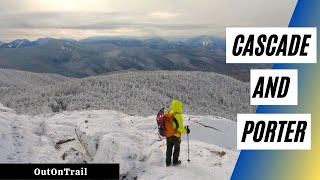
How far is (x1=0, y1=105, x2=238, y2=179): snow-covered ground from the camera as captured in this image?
15031mm

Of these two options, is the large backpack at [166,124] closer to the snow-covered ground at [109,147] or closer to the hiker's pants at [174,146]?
the hiker's pants at [174,146]

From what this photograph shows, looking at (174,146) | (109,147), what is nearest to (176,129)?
(174,146)

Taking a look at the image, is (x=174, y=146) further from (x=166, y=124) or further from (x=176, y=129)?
(x=166, y=124)

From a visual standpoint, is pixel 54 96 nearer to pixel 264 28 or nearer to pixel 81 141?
pixel 81 141

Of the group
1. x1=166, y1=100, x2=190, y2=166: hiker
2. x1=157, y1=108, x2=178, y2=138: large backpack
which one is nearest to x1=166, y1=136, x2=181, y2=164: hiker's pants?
x1=166, y1=100, x2=190, y2=166: hiker

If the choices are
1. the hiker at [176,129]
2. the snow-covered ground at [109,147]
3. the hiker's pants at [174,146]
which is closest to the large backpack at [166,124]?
the hiker at [176,129]

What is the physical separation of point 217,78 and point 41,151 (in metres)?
83.2

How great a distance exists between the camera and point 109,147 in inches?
667

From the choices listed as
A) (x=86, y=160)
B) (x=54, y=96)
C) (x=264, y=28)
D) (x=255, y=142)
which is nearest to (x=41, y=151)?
(x=86, y=160)

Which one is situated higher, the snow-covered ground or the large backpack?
the large backpack

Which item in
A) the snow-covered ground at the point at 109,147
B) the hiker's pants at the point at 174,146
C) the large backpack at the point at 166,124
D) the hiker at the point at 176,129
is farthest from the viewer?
the snow-covered ground at the point at 109,147

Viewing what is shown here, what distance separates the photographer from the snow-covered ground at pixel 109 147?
1503 centimetres

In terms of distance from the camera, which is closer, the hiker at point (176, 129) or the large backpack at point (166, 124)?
the hiker at point (176, 129)

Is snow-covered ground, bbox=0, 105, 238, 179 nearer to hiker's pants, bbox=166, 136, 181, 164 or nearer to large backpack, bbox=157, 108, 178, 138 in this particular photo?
hiker's pants, bbox=166, 136, 181, 164
